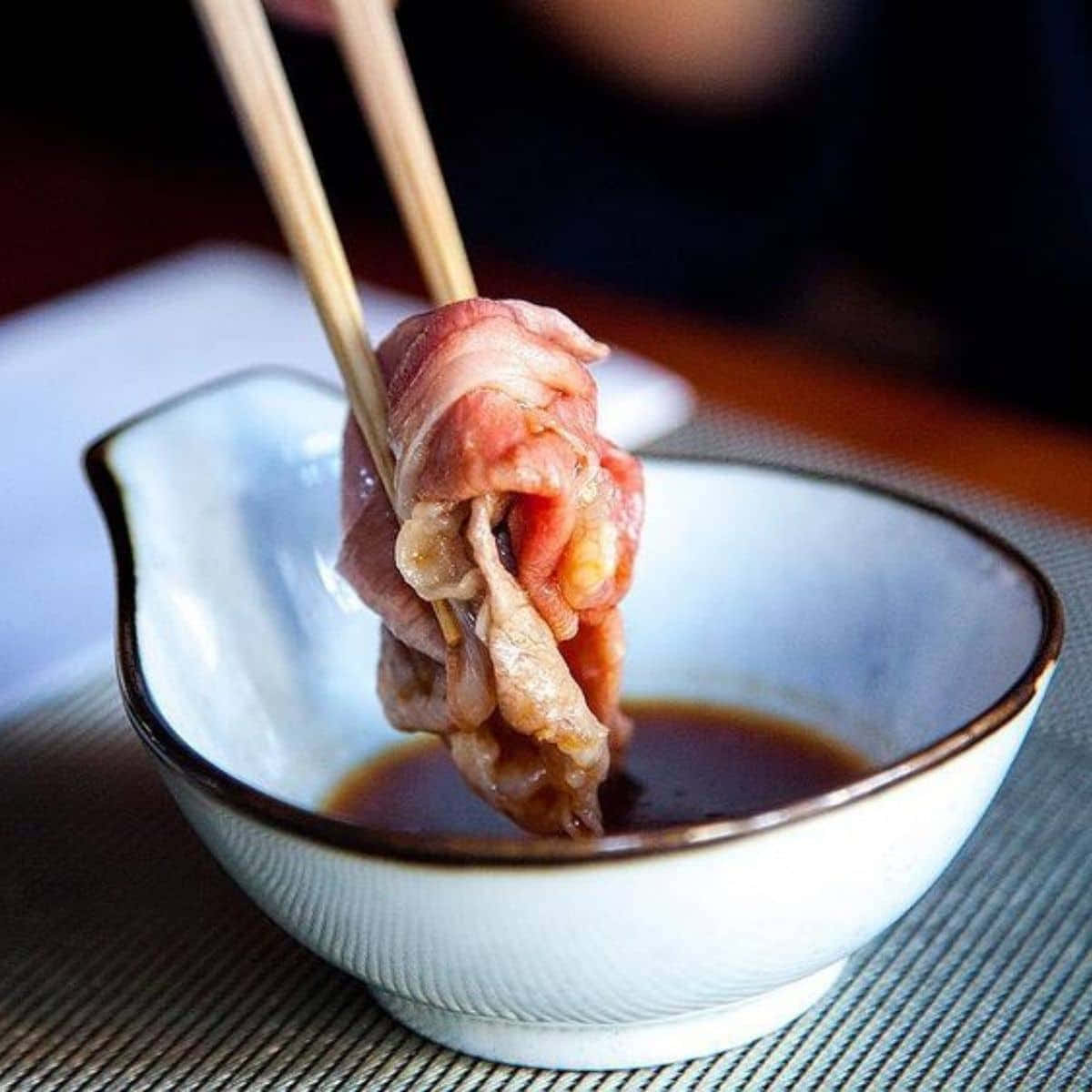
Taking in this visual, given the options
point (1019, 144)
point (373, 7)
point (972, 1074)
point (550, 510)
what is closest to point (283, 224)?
point (373, 7)

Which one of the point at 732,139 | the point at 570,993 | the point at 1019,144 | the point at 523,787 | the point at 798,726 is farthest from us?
the point at 732,139

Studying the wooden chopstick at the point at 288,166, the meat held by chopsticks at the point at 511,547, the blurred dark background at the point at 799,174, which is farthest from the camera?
the blurred dark background at the point at 799,174

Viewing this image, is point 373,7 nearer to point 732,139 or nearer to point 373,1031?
point 373,1031

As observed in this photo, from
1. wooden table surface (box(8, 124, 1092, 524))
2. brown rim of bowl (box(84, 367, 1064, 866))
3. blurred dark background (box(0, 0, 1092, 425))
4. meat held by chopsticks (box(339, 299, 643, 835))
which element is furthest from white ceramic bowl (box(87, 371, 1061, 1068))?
blurred dark background (box(0, 0, 1092, 425))

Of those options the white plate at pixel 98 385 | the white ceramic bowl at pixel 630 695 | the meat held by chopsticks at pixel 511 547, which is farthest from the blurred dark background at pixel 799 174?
the meat held by chopsticks at pixel 511 547

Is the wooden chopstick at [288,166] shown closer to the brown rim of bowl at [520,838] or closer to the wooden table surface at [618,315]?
the brown rim of bowl at [520,838]

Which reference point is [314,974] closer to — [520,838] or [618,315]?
[520,838]

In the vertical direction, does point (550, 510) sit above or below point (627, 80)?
above
